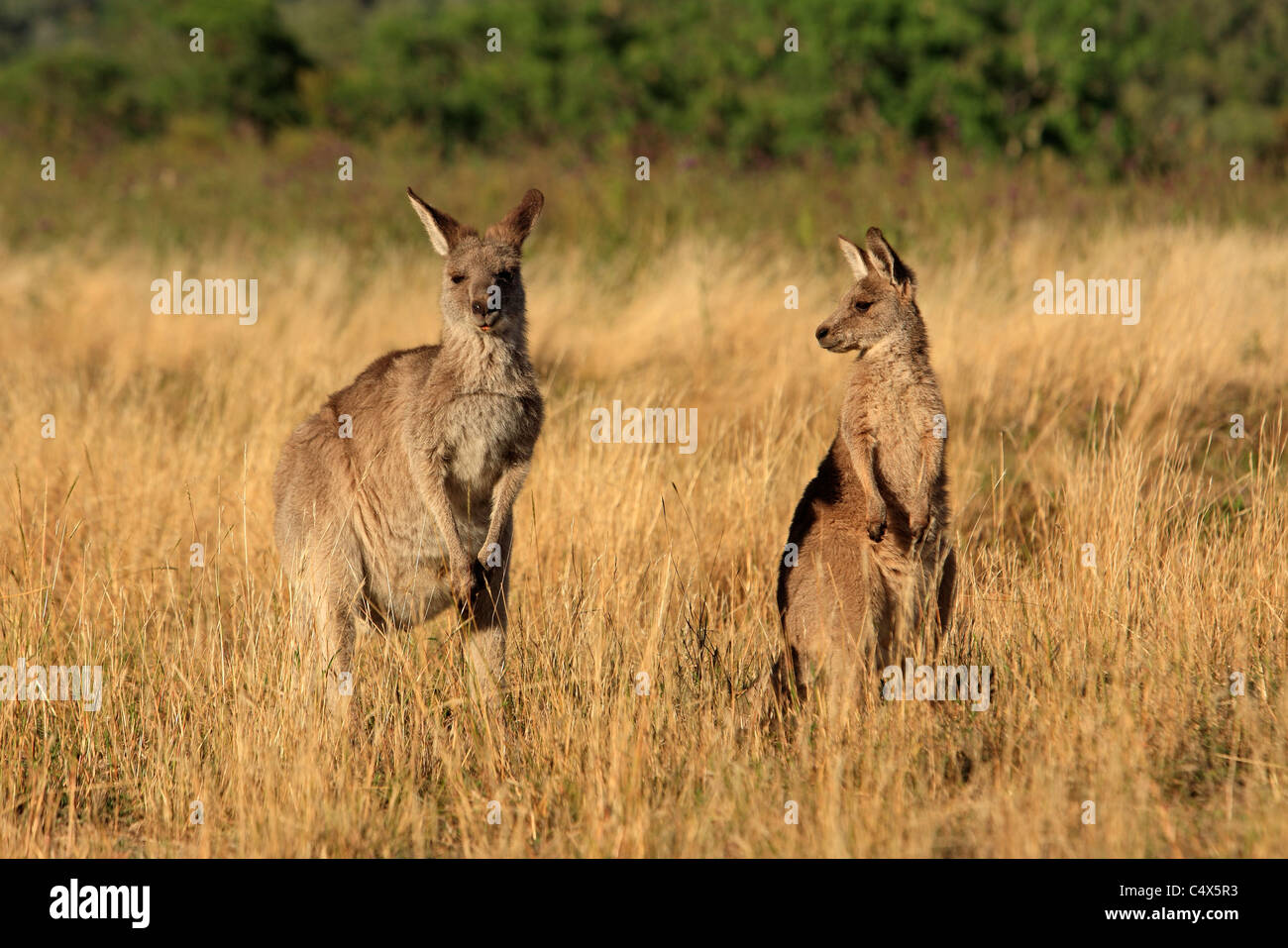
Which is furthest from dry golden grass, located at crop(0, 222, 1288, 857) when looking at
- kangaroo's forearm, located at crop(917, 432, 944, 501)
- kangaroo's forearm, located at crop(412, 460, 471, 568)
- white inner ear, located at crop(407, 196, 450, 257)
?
white inner ear, located at crop(407, 196, 450, 257)

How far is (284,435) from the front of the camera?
7.14 meters

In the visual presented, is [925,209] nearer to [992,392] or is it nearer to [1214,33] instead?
[992,392]

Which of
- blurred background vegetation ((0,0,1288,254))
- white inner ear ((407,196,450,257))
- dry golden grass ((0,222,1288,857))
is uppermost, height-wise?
blurred background vegetation ((0,0,1288,254))

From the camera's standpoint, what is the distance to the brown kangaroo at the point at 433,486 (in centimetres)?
472

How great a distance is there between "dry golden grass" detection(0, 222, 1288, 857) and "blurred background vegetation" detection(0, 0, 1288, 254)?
15.6ft

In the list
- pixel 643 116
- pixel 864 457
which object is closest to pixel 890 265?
pixel 864 457

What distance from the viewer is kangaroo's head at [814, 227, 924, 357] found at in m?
4.68

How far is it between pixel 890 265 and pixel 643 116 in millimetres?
18361

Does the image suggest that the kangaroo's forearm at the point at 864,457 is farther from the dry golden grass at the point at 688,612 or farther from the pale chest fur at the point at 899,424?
the dry golden grass at the point at 688,612

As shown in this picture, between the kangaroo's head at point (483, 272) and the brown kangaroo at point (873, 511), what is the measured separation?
3.65 ft

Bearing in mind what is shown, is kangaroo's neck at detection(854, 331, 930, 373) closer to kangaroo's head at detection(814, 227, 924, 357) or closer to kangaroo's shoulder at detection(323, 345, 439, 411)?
kangaroo's head at detection(814, 227, 924, 357)

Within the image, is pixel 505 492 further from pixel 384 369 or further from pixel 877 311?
pixel 877 311
